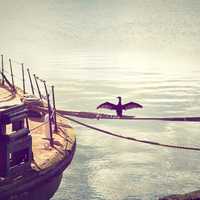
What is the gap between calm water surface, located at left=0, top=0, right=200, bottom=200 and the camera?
34469 mm

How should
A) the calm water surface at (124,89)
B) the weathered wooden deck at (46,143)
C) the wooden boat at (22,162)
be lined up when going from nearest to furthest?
the wooden boat at (22,162) → the weathered wooden deck at (46,143) → the calm water surface at (124,89)

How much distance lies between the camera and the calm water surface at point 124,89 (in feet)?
113

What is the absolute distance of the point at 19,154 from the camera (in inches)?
839

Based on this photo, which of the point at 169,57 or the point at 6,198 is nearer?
the point at 6,198

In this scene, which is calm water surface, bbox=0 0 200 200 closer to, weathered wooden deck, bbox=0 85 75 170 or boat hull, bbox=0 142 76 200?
weathered wooden deck, bbox=0 85 75 170

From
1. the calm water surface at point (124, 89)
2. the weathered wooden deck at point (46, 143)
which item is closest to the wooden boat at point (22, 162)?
the weathered wooden deck at point (46, 143)

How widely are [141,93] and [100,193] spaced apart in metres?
35.1

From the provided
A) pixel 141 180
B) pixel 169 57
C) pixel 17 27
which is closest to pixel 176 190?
pixel 141 180

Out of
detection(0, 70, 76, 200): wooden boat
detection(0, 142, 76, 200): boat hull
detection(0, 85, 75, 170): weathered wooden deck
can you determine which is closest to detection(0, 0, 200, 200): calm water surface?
detection(0, 85, 75, 170): weathered wooden deck

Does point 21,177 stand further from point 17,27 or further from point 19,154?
point 17,27

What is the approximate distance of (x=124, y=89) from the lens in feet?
228

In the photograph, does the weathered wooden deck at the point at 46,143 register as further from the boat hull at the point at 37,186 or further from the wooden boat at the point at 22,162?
the boat hull at the point at 37,186

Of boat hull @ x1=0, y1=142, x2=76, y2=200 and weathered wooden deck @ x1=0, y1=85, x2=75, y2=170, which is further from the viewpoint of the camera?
weathered wooden deck @ x1=0, y1=85, x2=75, y2=170

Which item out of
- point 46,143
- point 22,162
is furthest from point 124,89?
point 22,162
